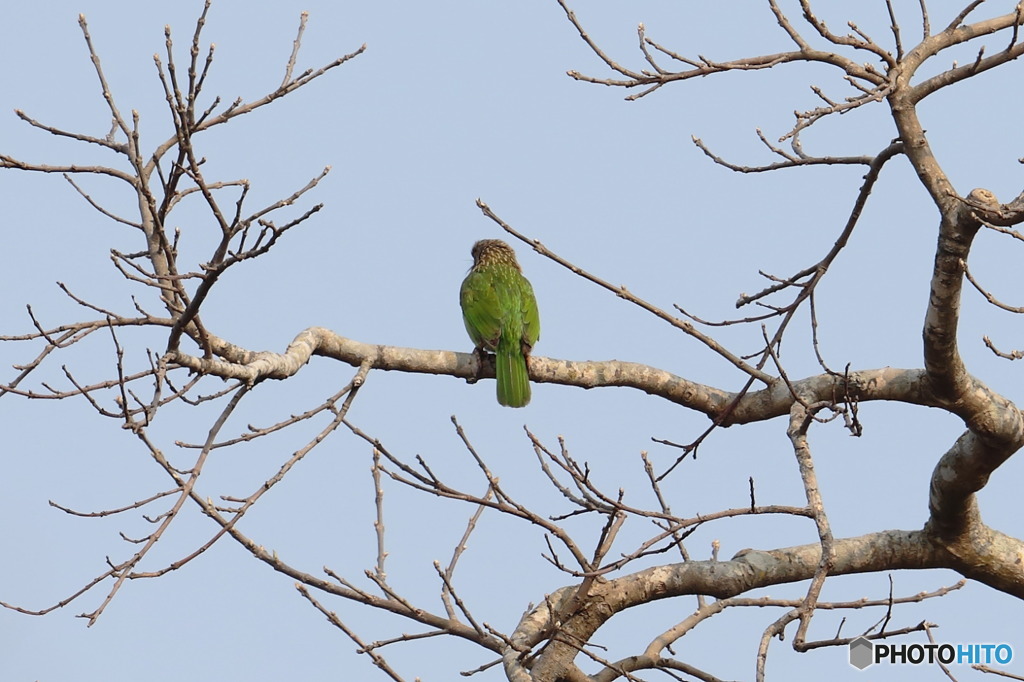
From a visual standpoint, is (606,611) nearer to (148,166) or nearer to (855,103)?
(855,103)

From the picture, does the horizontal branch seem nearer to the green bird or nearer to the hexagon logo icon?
the green bird

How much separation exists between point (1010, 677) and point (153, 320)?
3.80m

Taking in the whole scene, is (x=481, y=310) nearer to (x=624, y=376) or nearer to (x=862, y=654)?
(x=624, y=376)

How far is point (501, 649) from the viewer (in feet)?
16.0

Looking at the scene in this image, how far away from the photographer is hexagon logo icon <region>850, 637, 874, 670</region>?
5527 millimetres

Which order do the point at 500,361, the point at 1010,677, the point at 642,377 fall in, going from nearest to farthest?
the point at 1010,677 < the point at 642,377 < the point at 500,361

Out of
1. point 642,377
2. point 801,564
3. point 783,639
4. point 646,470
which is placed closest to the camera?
point 783,639

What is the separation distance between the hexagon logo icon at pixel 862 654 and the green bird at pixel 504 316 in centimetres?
235

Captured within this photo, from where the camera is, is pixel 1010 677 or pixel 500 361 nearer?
pixel 1010 677

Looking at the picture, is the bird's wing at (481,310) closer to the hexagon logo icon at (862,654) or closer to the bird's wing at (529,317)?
the bird's wing at (529,317)

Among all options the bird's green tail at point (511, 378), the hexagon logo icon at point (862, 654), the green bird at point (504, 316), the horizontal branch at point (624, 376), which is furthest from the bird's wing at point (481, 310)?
the hexagon logo icon at point (862, 654)

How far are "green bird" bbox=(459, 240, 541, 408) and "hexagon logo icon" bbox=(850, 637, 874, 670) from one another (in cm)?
235

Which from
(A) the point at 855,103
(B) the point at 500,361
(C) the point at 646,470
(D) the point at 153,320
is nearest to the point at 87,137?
(D) the point at 153,320

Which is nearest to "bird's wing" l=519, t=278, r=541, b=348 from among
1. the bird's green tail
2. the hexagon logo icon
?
the bird's green tail
